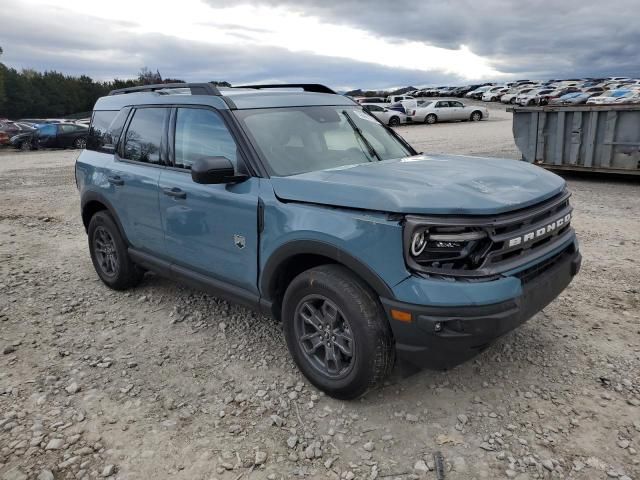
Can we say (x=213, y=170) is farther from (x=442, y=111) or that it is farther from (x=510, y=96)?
(x=510, y=96)

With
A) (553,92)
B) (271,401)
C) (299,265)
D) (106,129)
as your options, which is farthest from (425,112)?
(271,401)

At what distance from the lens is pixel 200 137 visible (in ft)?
12.7

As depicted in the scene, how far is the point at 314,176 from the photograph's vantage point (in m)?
3.21

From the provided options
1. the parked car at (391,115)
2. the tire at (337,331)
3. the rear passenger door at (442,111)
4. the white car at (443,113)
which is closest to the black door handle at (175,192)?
the tire at (337,331)

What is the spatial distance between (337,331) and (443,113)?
29165 millimetres

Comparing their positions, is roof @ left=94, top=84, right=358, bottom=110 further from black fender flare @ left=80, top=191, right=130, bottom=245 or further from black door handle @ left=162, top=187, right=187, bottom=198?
black fender flare @ left=80, top=191, right=130, bottom=245

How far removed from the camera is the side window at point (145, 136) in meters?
4.25

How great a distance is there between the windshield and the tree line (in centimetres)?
5672

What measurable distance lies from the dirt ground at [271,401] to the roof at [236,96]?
1.78m

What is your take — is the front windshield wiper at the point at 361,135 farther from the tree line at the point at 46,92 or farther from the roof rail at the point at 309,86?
the tree line at the point at 46,92

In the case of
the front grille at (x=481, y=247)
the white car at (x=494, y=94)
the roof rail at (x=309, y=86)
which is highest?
the white car at (x=494, y=94)

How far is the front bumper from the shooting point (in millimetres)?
2588

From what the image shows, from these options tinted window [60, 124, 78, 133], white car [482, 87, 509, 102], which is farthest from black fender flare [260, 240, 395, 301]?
white car [482, 87, 509, 102]

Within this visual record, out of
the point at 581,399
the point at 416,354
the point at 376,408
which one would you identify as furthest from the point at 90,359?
the point at 581,399
